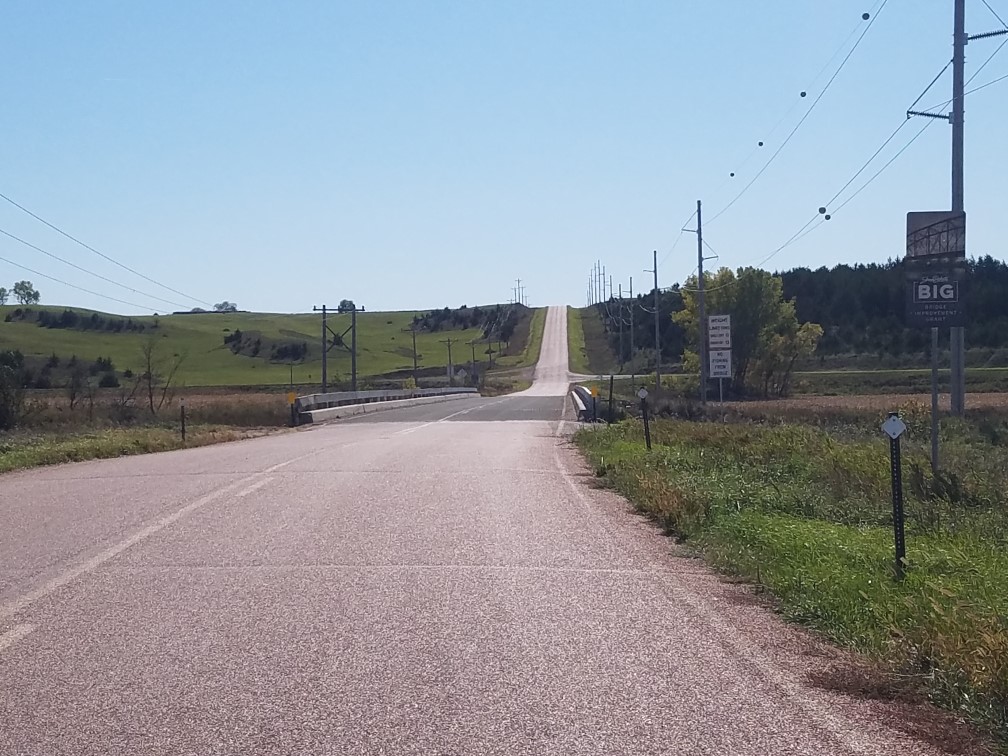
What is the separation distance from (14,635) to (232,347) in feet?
384

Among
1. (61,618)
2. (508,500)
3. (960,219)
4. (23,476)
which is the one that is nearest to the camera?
(61,618)

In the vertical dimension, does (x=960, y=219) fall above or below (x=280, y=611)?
above

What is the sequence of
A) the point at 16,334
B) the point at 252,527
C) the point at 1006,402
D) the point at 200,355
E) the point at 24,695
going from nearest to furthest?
the point at 24,695, the point at 252,527, the point at 1006,402, the point at 16,334, the point at 200,355

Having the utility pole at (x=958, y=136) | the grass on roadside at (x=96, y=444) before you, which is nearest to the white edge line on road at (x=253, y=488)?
the grass on roadside at (x=96, y=444)

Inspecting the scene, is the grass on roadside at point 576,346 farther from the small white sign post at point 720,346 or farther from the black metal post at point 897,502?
the black metal post at point 897,502

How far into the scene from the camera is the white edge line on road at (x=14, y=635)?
725cm

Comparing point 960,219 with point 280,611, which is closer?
point 280,611

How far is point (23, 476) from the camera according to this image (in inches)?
782

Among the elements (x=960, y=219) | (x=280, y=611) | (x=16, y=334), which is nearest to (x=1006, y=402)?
(x=960, y=219)

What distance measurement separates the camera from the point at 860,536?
11.5 m

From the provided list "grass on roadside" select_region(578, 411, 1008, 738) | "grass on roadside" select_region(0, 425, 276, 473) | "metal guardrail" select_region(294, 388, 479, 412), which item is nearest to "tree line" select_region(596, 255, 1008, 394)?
"metal guardrail" select_region(294, 388, 479, 412)

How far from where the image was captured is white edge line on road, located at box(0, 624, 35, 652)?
23.8 ft

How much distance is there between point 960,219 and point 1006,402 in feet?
108

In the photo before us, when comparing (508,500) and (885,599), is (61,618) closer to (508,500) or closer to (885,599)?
(885,599)
